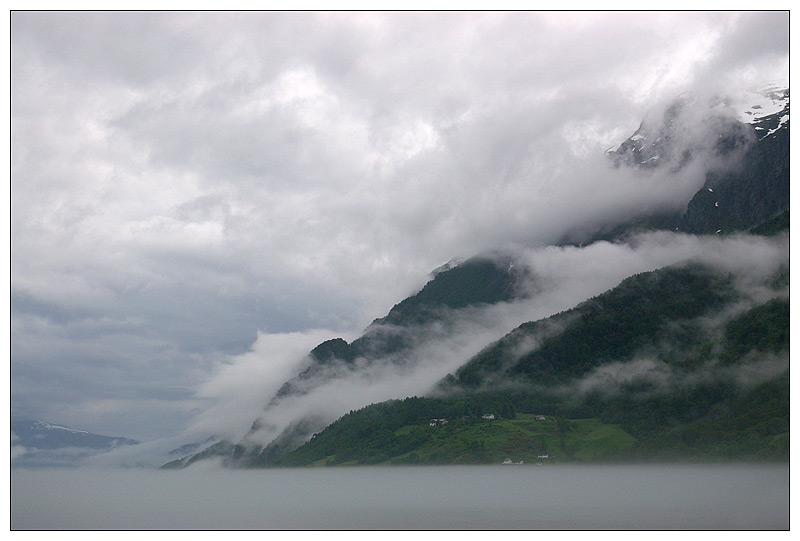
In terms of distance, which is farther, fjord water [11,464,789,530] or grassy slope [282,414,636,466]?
grassy slope [282,414,636,466]

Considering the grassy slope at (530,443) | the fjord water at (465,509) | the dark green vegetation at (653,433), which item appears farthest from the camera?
the grassy slope at (530,443)

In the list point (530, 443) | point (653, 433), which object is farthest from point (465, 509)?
point (653, 433)

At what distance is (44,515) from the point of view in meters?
69.2

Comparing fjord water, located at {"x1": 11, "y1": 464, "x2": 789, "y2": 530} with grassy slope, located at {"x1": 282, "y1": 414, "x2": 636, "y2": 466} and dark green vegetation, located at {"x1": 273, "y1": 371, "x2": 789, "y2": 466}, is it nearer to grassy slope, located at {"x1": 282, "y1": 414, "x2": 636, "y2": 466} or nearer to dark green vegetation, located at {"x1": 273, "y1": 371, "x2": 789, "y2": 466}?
dark green vegetation, located at {"x1": 273, "y1": 371, "x2": 789, "y2": 466}

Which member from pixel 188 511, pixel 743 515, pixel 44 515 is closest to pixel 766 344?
pixel 743 515

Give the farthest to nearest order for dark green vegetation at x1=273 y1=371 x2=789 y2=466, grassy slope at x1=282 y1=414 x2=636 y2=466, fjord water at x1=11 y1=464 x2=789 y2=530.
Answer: grassy slope at x1=282 y1=414 x2=636 y2=466
dark green vegetation at x1=273 y1=371 x2=789 y2=466
fjord water at x1=11 y1=464 x2=789 y2=530

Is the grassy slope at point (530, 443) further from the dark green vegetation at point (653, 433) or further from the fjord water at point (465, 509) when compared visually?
the fjord water at point (465, 509)

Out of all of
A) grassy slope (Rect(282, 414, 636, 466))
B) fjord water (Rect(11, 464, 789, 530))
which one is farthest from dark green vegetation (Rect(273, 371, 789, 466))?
fjord water (Rect(11, 464, 789, 530))

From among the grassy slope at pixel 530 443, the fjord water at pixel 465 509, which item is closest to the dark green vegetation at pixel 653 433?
the grassy slope at pixel 530 443

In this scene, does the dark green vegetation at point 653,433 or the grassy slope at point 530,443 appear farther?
the grassy slope at point 530,443

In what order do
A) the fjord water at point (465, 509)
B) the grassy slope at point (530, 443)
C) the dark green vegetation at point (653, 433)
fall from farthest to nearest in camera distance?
the grassy slope at point (530, 443), the dark green vegetation at point (653, 433), the fjord water at point (465, 509)

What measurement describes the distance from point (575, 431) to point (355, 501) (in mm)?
120960

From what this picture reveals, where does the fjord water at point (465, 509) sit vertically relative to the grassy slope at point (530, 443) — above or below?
below

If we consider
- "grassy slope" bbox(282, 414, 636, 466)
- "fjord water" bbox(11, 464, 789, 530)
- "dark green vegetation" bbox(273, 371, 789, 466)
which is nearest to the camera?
"fjord water" bbox(11, 464, 789, 530)
